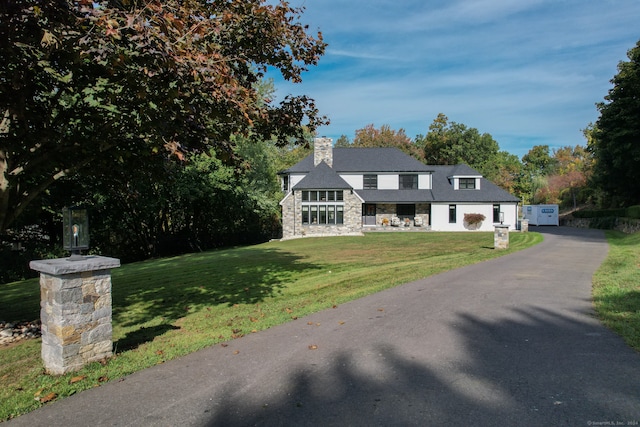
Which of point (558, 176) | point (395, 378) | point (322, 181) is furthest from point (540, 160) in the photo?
point (395, 378)

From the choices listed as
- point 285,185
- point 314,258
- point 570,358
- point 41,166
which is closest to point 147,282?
point 41,166

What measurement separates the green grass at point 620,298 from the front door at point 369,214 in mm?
25683

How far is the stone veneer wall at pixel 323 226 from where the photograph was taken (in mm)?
32688

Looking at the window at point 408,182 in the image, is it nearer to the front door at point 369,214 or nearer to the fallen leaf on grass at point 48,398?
the front door at point 369,214

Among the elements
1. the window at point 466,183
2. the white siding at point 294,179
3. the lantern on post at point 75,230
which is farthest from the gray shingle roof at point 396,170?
the lantern on post at point 75,230

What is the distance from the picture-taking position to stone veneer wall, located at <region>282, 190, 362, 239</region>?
32.7 metres

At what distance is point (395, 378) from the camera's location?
4.25m

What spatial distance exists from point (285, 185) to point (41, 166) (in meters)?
31.7

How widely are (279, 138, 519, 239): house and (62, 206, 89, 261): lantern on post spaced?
90.4ft

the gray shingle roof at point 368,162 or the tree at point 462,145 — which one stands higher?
the tree at point 462,145

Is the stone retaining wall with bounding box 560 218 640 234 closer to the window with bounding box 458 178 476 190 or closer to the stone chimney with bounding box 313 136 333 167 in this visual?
the window with bounding box 458 178 476 190

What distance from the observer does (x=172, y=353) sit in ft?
17.4

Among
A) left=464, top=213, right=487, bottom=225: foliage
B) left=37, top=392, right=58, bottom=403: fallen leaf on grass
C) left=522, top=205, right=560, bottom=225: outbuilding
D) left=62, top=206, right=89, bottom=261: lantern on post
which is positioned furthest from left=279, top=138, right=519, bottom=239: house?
left=37, top=392, right=58, bottom=403: fallen leaf on grass

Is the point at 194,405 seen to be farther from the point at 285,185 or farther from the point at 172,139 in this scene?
the point at 285,185
